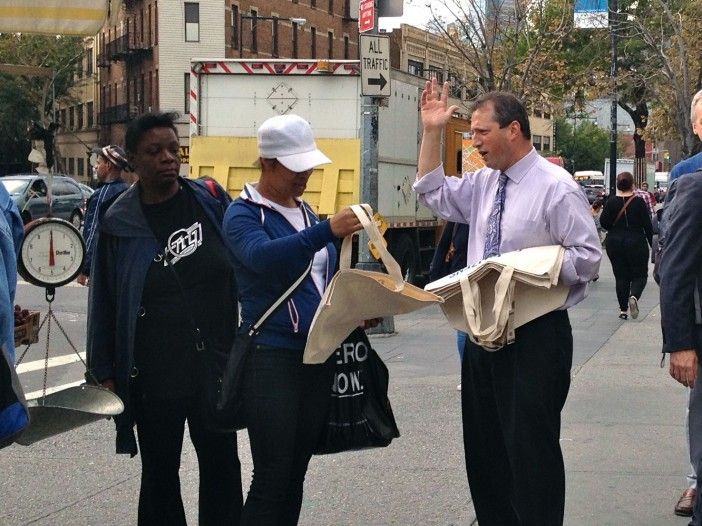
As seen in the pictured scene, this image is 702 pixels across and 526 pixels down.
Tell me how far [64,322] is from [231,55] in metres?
44.9

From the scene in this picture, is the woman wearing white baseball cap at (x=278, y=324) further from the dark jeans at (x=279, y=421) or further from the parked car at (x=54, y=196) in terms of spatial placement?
the parked car at (x=54, y=196)

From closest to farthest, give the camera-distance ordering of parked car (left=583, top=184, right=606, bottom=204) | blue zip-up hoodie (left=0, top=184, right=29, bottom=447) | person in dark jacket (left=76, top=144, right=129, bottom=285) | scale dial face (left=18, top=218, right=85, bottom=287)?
blue zip-up hoodie (left=0, top=184, right=29, bottom=447) → scale dial face (left=18, top=218, right=85, bottom=287) → person in dark jacket (left=76, top=144, right=129, bottom=285) → parked car (left=583, top=184, right=606, bottom=204)

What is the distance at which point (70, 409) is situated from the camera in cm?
439

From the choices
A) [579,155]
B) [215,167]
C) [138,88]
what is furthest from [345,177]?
[579,155]

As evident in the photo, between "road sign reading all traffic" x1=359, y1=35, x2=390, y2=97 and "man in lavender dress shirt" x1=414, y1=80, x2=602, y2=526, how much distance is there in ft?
26.9

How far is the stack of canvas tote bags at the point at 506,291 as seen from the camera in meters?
4.36

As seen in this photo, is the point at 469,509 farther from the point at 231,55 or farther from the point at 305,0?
the point at 305,0

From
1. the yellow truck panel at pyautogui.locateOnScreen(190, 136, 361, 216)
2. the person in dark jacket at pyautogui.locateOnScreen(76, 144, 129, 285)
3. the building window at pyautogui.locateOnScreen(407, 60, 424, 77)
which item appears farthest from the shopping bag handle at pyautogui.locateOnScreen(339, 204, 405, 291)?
the building window at pyautogui.locateOnScreen(407, 60, 424, 77)

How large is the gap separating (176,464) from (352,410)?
33.2 inches

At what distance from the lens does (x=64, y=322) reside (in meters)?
15.0

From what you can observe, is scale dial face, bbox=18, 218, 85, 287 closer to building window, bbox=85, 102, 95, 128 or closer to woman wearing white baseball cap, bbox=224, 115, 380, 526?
woman wearing white baseball cap, bbox=224, 115, 380, 526

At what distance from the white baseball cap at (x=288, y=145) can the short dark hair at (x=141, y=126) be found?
24.6 inches

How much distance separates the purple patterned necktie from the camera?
4.62m

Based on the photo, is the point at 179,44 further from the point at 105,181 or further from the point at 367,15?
the point at 105,181
